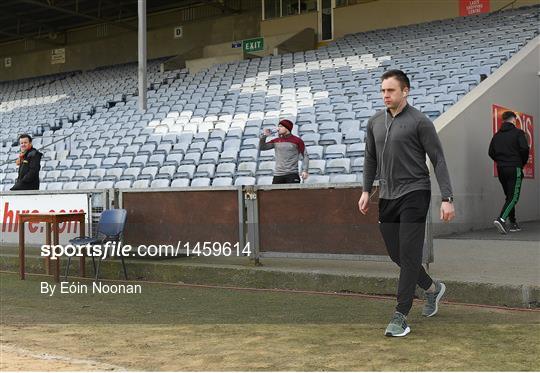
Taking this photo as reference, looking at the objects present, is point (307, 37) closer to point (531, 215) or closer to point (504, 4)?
point (504, 4)

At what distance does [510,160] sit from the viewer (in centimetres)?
941

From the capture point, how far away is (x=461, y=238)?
29.9 feet

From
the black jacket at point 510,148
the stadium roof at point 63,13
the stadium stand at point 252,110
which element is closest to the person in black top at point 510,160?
the black jacket at point 510,148

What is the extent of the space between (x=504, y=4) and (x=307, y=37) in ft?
23.0

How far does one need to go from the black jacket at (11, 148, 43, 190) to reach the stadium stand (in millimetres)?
2374

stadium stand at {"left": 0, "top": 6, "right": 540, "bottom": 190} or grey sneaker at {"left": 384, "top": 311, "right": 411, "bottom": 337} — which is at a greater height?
stadium stand at {"left": 0, "top": 6, "right": 540, "bottom": 190}

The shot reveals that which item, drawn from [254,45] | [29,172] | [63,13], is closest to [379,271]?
[29,172]

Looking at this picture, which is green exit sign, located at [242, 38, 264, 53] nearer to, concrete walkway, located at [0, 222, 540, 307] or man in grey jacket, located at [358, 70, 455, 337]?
concrete walkway, located at [0, 222, 540, 307]

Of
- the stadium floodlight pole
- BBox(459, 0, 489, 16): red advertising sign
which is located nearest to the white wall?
the stadium floodlight pole

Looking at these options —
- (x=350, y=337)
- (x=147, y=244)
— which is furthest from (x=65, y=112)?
(x=350, y=337)
